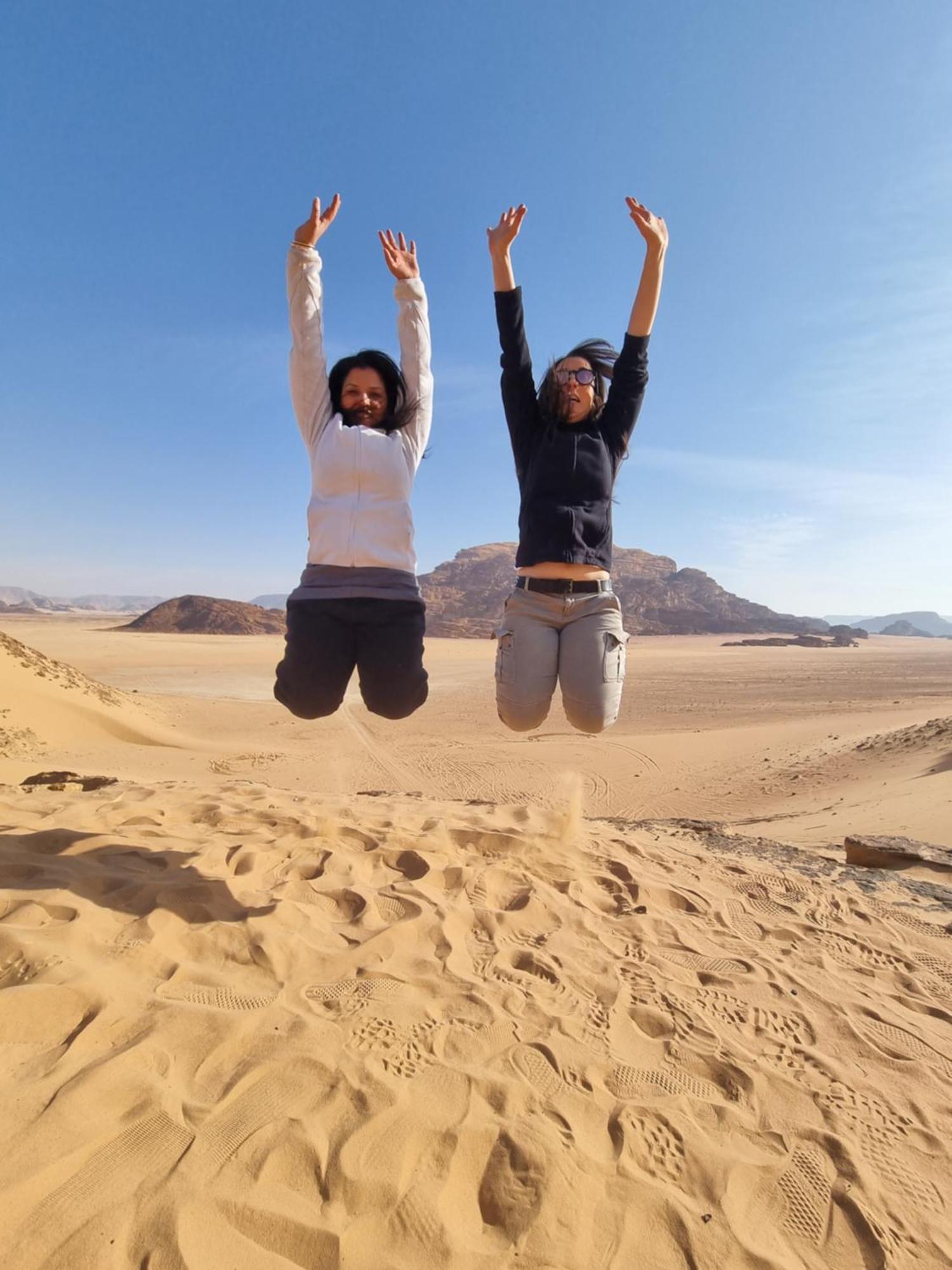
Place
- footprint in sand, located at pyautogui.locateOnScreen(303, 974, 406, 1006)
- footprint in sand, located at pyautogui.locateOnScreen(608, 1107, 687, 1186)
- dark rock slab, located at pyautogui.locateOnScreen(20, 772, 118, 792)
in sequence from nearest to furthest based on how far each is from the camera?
footprint in sand, located at pyautogui.locateOnScreen(608, 1107, 687, 1186) < footprint in sand, located at pyautogui.locateOnScreen(303, 974, 406, 1006) < dark rock slab, located at pyautogui.locateOnScreen(20, 772, 118, 792)

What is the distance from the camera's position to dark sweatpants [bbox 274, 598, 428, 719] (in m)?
3.36

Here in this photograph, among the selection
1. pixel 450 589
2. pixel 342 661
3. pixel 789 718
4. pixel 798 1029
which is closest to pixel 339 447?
pixel 342 661

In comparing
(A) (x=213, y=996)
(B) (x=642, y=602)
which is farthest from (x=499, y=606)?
(A) (x=213, y=996)

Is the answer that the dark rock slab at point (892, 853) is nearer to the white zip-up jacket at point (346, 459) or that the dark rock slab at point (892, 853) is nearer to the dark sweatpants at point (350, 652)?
the dark sweatpants at point (350, 652)

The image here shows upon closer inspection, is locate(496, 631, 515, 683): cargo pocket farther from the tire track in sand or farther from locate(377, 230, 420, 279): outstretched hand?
the tire track in sand

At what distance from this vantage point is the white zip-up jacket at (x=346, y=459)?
332 centimetres

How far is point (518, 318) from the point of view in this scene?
3.83 meters

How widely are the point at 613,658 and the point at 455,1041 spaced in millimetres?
1956

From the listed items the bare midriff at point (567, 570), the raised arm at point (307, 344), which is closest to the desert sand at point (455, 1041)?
the bare midriff at point (567, 570)

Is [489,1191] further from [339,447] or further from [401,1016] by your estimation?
[339,447]

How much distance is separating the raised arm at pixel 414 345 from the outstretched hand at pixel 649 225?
46.2 inches

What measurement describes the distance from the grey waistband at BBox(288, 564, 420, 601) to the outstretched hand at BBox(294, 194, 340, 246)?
1682 mm

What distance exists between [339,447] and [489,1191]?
2898 mm

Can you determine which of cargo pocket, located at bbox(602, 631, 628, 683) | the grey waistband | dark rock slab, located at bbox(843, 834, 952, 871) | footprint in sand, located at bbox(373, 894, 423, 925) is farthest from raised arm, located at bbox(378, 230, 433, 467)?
dark rock slab, located at bbox(843, 834, 952, 871)
